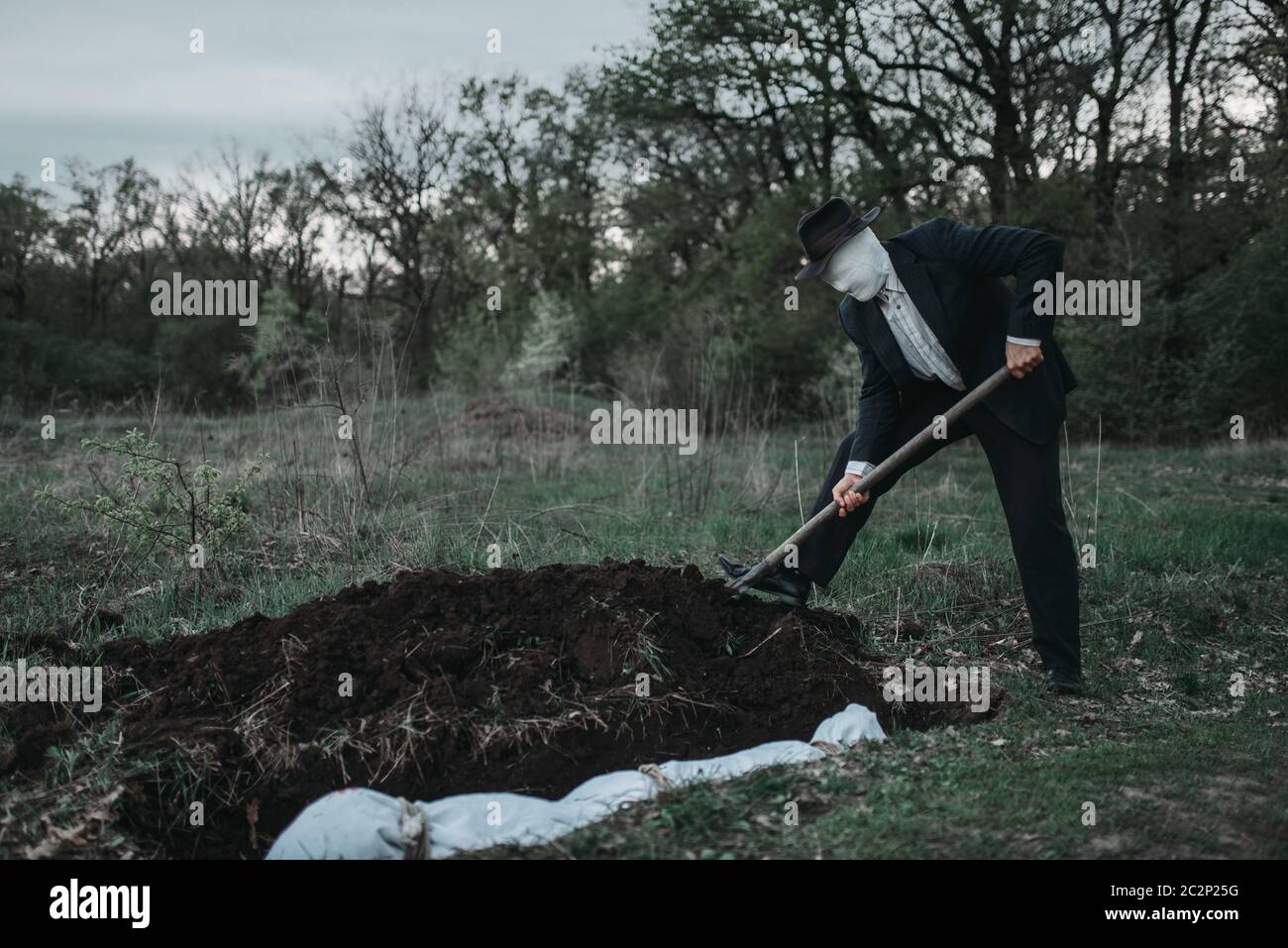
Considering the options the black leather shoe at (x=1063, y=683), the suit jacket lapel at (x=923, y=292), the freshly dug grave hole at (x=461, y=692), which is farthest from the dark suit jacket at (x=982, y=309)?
the freshly dug grave hole at (x=461, y=692)

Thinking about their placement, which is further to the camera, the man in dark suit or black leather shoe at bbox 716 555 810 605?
black leather shoe at bbox 716 555 810 605

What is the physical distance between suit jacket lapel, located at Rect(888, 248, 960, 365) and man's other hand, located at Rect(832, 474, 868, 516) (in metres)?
0.67

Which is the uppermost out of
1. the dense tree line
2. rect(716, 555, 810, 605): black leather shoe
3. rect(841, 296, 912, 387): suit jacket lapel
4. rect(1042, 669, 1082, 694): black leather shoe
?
the dense tree line

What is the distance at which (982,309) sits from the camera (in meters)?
4.04

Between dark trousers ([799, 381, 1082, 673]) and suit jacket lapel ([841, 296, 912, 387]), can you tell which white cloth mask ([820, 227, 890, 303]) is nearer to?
suit jacket lapel ([841, 296, 912, 387])

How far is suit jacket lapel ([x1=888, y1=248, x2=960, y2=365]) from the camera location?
156 inches

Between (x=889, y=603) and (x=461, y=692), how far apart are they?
2.59 metres

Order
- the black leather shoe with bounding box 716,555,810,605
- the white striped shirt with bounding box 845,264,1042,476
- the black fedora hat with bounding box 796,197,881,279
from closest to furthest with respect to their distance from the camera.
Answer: the black fedora hat with bounding box 796,197,881,279 → the white striped shirt with bounding box 845,264,1042,476 → the black leather shoe with bounding box 716,555,810,605

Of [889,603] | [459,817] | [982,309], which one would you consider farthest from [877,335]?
[459,817]

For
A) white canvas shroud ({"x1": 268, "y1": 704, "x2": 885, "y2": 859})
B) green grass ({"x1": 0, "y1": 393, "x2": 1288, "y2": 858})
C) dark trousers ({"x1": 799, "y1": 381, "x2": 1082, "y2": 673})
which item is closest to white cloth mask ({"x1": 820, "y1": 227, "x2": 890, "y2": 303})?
dark trousers ({"x1": 799, "y1": 381, "x2": 1082, "y2": 673})

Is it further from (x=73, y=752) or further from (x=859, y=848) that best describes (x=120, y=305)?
(x=859, y=848)

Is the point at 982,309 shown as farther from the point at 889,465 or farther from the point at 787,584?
the point at 787,584

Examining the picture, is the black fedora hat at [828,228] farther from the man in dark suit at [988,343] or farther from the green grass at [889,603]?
the green grass at [889,603]
